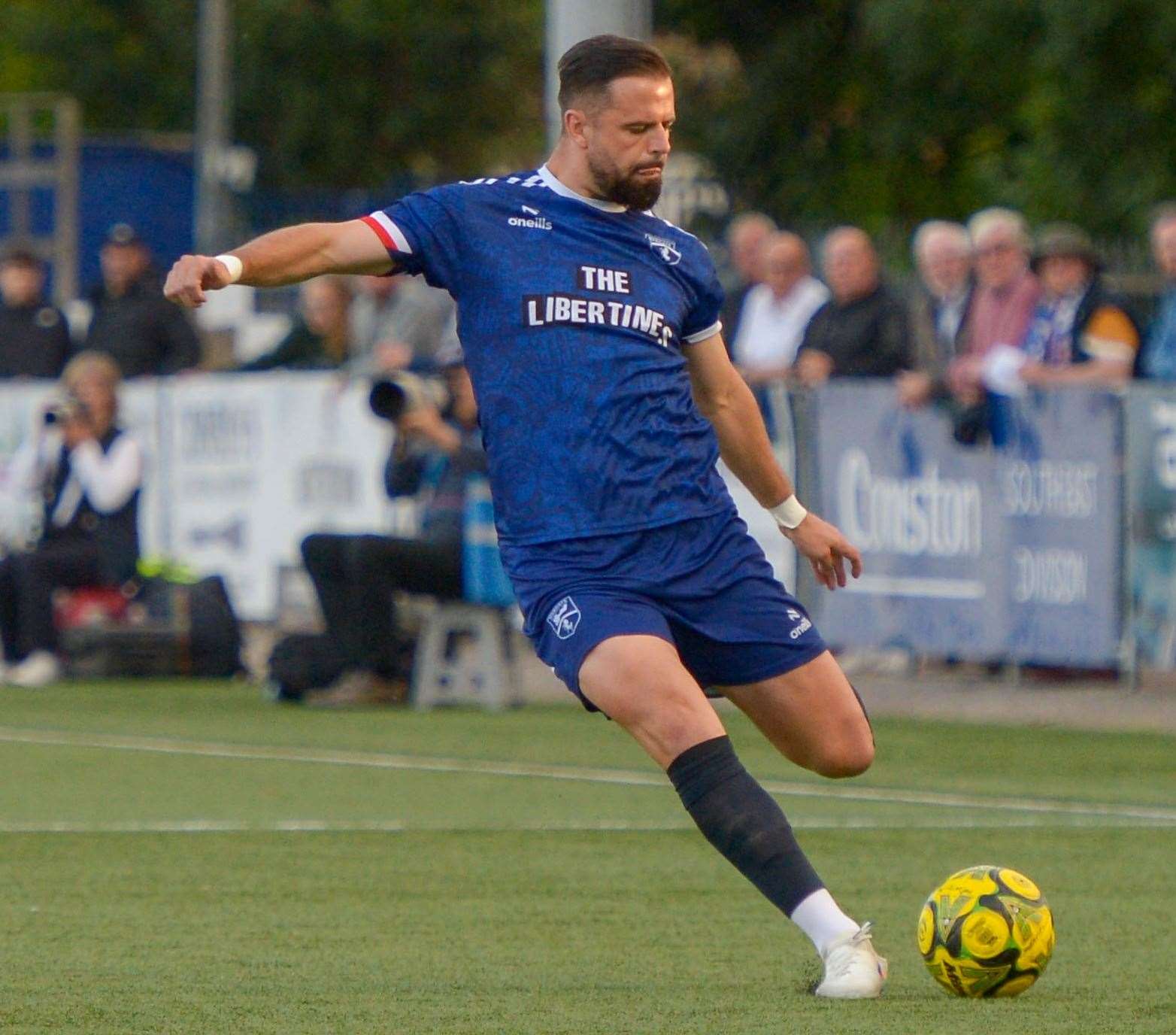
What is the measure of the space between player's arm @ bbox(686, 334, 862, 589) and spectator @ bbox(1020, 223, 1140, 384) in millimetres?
6954

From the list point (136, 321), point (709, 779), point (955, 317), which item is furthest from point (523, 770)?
point (136, 321)

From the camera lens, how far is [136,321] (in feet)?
62.2

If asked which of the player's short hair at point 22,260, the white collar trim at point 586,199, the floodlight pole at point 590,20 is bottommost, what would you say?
the white collar trim at point 586,199

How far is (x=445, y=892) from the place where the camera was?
7914 mm

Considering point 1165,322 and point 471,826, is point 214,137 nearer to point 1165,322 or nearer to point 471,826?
point 1165,322

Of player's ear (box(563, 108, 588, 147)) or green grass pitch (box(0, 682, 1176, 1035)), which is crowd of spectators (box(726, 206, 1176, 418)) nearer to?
green grass pitch (box(0, 682, 1176, 1035))

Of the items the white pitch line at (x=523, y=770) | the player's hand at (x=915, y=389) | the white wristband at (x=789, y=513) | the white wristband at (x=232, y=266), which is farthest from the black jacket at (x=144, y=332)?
the white wristband at (x=232, y=266)

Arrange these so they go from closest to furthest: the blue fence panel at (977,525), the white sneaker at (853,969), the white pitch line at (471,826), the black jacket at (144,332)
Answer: the white sneaker at (853,969)
the white pitch line at (471,826)
the blue fence panel at (977,525)
the black jacket at (144,332)

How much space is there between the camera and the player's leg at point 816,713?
6348 millimetres

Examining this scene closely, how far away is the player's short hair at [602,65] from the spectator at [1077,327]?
7495mm

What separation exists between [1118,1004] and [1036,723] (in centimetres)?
710

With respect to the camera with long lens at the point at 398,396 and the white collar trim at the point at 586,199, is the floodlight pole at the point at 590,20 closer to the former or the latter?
the camera with long lens at the point at 398,396

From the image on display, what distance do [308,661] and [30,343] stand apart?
6312mm

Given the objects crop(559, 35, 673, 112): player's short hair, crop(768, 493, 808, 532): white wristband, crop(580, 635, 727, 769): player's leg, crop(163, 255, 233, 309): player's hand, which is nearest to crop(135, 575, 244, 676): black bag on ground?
crop(768, 493, 808, 532): white wristband
